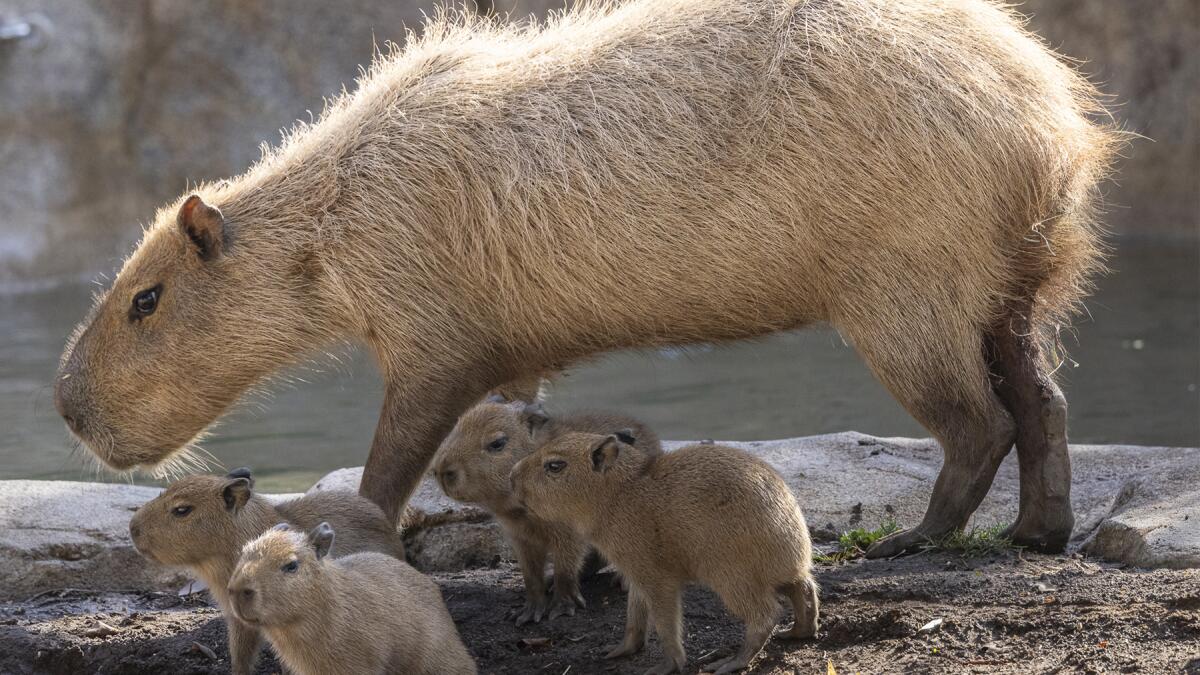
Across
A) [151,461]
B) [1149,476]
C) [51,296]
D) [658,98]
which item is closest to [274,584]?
[151,461]

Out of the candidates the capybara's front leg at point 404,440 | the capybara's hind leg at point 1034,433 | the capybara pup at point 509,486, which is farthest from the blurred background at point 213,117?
the capybara pup at point 509,486

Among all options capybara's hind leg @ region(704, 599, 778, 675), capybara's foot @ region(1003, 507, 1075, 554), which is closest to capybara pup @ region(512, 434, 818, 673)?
capybara's hind leg @ region(704, 599, 778, 675)

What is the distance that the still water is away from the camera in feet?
26.0

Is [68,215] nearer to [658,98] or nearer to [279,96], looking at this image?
[279,96]

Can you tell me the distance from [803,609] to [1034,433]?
1.36 metres

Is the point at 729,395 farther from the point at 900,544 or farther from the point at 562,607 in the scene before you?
the point at 562,607

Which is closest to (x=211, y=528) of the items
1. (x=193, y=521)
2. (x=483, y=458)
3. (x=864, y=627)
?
(x=193, y=521)

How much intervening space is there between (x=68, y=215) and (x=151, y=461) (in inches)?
342

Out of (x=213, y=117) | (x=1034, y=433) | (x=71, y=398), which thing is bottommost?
(x=1034, y=433)

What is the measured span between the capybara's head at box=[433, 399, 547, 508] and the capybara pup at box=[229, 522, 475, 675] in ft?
2.25

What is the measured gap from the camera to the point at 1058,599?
413 centimetres

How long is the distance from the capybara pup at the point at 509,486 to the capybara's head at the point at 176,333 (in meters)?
0.81

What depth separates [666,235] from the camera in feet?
15.2

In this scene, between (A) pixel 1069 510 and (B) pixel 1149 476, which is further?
(B) pixel 1149 476
